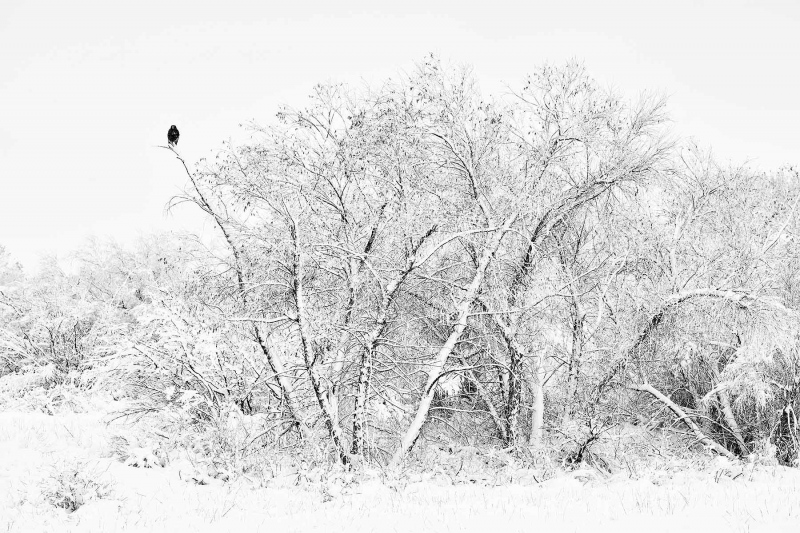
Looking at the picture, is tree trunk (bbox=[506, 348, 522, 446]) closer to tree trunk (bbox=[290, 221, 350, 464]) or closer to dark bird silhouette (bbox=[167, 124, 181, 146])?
tree trunk (bbox=[290, 221, 350, 464])

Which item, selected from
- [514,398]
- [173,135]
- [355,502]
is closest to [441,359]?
[514,398]

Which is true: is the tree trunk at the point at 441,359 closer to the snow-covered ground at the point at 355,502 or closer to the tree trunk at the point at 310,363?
the tree trunk at the point at 310,363

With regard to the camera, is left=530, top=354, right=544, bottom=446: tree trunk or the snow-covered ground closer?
the snow-covered ground

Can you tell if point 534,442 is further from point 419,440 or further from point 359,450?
point 359,450

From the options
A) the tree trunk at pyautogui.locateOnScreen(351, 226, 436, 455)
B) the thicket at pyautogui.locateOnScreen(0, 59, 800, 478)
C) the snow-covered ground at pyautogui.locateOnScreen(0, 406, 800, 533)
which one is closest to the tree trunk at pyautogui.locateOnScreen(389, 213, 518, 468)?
the thicket at pyautogui.locateOnScreen(0, 59, 800, 478)

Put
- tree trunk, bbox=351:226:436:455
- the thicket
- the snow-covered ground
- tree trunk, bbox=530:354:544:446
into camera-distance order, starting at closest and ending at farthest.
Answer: the snow-covered ground
tree trunk, bbox=351:226:436:455
the thicket
tree trunk, bbox=530:354:544:446

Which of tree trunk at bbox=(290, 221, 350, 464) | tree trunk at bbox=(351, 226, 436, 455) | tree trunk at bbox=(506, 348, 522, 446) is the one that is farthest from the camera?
tree trunk at bbox=(506, 348, 522, 446)

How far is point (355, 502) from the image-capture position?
6023 millimetres

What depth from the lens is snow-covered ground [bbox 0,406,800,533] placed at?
16.0 feet

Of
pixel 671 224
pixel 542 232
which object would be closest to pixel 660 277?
pixel 671 224

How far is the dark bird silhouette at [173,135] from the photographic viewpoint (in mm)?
8578

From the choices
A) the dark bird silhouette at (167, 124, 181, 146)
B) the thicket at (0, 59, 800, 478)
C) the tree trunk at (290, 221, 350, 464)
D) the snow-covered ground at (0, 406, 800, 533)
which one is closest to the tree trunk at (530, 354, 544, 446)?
the thicket at (0, 59, 800, 478)

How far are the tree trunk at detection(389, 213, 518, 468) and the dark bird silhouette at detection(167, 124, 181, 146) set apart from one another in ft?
16.8

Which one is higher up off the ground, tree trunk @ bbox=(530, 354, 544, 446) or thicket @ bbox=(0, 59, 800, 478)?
thicket @ bbox=(0, 59, 800, 478)
